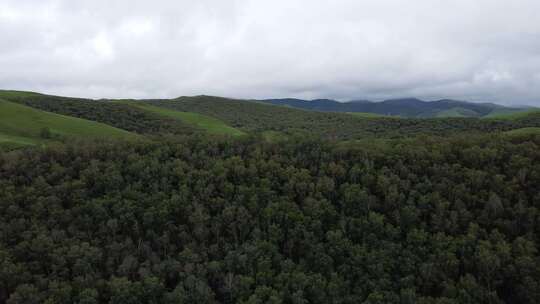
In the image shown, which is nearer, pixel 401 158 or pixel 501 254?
pixel 501 254

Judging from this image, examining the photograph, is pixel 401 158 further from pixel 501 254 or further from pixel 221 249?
pixel 221 249

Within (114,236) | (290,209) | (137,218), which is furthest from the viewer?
(290,209)

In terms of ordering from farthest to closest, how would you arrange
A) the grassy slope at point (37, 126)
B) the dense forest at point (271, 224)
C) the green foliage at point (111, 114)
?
1. the green foliage at point (111, 114)
2. the grassy slope at point (37, 126)
3. the dense forest at point (271, 224)

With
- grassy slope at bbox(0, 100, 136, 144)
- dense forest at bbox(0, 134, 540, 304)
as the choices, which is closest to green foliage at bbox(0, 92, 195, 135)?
grassy slope at bbox(0, 100, 136, 144)

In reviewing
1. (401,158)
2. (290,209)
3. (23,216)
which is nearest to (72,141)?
(23,216)

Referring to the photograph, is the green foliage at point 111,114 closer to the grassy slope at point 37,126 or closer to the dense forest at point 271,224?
the grassy slope at point 37,126

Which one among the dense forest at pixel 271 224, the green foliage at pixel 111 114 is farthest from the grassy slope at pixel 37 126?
the green foliage at pixel 111 114
